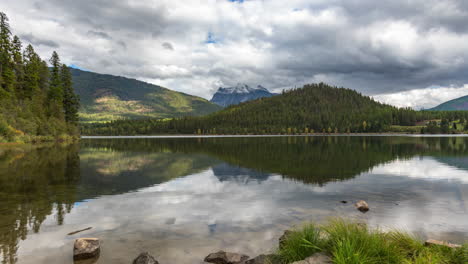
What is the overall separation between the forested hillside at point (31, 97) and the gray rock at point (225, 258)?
94.8m

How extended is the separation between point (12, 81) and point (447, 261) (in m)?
130

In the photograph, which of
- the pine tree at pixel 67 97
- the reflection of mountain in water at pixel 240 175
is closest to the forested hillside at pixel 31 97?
the pine tree at pixel 67 97

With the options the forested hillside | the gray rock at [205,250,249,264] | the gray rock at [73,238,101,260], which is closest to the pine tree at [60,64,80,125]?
the forested hillside

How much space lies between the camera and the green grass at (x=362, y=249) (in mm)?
9102

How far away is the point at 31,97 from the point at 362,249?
136 metres

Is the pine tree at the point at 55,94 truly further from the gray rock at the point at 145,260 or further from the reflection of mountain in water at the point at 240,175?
the gray rock at the point at 145,260

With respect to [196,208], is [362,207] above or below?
above

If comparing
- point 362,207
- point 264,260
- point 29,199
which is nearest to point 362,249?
point 264,260

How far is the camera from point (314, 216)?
18984 millimetres

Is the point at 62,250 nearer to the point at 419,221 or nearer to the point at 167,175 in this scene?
the point at 419,221

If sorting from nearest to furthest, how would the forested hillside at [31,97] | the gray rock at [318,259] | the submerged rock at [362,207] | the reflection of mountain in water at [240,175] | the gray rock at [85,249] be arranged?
1. the gray rock at [318,259]
2. the gray rock at [85,249]
3. the submerged rock at [362,207]
4. the reflection of mountain in water at [240,175]
5. the forested hillside at [31,97]

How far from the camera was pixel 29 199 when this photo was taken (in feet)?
74.2

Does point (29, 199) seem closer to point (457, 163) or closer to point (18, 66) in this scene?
point (457, 163)

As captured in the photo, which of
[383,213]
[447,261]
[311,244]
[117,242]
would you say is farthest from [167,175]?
[447,261]
